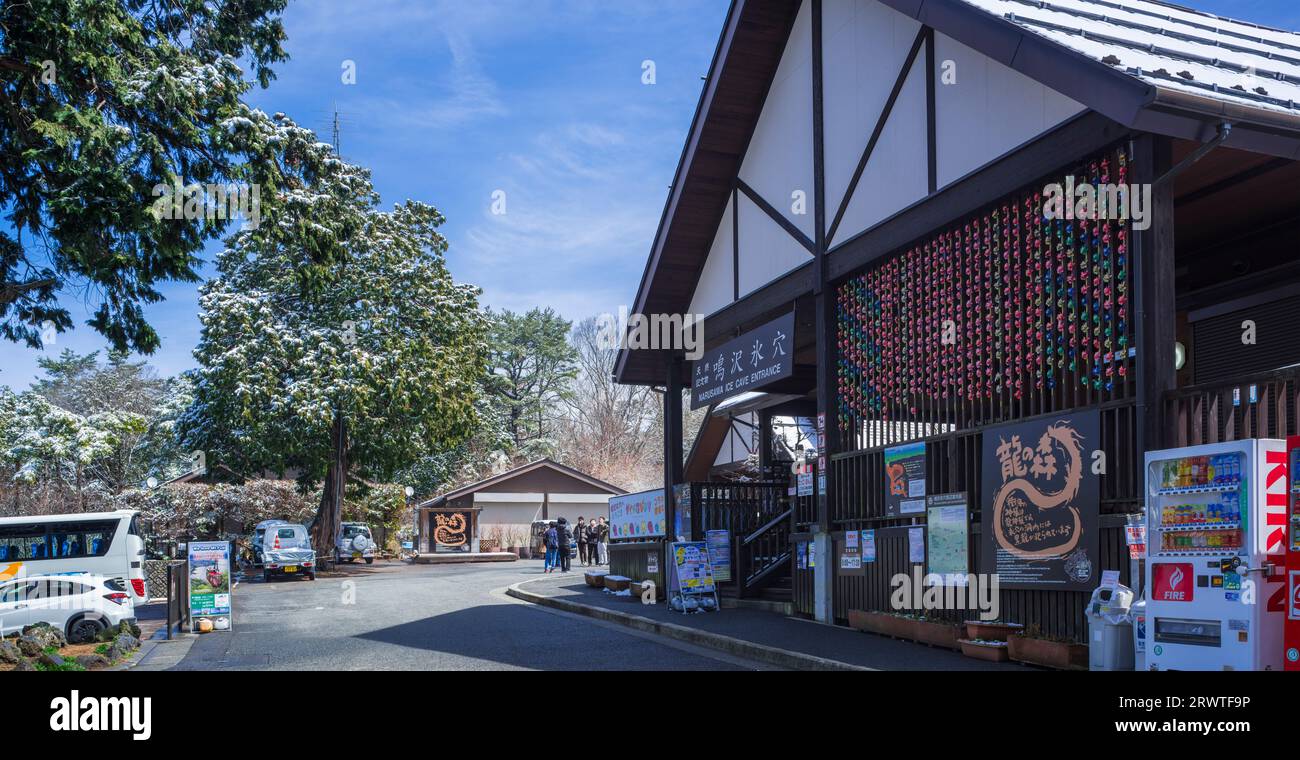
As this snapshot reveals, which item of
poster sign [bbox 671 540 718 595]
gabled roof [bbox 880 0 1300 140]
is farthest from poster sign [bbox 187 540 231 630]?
gabled roof [bbox 880 0 1300 140]

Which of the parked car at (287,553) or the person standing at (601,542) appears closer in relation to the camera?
the parked car at (287,553)

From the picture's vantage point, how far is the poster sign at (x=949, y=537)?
511 inches

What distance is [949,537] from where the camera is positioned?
13.3 m

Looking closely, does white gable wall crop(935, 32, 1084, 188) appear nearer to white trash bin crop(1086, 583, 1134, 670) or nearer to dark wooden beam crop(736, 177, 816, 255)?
dark wooden beam crop(736, 177, 816, 255)

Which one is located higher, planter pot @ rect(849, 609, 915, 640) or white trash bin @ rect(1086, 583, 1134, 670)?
white trash bin @ rect(1086, 583, 1134, 670)

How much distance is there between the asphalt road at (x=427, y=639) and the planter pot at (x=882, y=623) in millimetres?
2132

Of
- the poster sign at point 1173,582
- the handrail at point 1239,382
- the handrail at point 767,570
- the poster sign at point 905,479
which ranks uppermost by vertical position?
the handrail at point 1239,382

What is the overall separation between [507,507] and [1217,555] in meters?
47.9

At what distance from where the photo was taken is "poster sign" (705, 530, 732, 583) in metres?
20.0

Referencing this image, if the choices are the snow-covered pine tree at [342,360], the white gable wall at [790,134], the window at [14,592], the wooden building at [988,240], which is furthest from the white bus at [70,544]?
the white gable wall at [790,134]

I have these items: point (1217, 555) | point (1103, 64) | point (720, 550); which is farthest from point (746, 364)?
point (1217, 555)

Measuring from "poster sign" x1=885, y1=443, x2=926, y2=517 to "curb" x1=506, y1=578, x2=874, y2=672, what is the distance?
8.98ft

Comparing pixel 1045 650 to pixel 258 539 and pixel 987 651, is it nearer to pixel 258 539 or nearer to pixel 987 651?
pixel 987 651

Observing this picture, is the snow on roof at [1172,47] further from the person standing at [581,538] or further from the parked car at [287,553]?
the person standing at [581,538]
